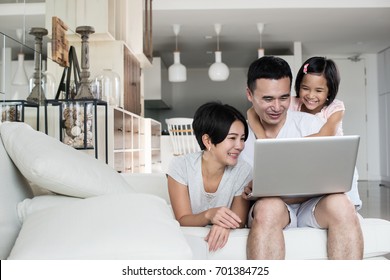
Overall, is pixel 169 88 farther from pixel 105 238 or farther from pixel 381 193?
pixel 105 238

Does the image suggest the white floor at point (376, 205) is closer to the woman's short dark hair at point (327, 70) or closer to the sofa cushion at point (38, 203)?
the woman's short dark hair at point (327, 70)

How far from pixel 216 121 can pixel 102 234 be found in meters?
0.67

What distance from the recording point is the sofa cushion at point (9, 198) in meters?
1.08

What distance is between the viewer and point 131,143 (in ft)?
13.2

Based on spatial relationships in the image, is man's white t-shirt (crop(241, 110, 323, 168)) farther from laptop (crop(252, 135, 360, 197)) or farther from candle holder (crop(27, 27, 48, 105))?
candle holder (crop(27, 27, 48, 105))

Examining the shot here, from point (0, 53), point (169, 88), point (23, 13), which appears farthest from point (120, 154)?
point (169, 88)

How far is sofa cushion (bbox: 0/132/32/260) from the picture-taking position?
108 cm

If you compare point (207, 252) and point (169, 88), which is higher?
point (169, 88)

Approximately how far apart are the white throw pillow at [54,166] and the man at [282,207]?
15.6 inches

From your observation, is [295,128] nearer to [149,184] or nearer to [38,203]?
[149,184]

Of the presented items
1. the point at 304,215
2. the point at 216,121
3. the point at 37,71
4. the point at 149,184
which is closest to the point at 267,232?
the point at 304,215

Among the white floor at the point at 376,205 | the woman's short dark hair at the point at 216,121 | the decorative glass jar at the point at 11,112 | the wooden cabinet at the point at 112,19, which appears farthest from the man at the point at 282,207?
the white floor at the point at 376,205

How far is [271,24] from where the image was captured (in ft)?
19.4
